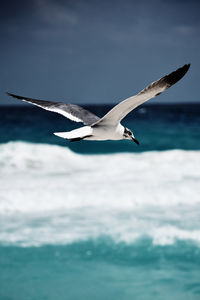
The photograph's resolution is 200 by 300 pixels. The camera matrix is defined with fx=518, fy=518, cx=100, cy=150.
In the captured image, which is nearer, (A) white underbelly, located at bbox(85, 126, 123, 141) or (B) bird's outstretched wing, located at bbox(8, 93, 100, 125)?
(A) white underbelly, located at bbox(85, 126, 123, 141)

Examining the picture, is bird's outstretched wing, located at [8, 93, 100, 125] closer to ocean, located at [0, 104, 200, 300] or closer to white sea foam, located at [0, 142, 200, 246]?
ocean, located at [0, 104, 200, 300]

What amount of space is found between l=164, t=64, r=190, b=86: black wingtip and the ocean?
3420 millimetres

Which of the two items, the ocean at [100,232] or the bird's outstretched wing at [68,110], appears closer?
the bird's outstretched wing at [68,110]

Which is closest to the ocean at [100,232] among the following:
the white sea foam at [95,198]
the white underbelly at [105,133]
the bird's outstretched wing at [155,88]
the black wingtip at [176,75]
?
the white sea foam at [95,198]

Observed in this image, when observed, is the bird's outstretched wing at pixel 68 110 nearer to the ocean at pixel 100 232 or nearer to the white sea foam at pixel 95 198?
the ocean at pixel 100 232

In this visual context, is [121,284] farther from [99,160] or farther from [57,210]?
[99,160]

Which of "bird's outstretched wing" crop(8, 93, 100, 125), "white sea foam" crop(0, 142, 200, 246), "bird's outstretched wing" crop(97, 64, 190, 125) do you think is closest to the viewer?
"bird's outstretched wing" crop(97, 64, 190, 125)

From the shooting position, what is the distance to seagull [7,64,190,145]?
3391 millimetres

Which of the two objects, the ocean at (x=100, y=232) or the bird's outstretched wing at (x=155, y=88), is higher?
the bird's outstretched wing at (x=155, y=88)

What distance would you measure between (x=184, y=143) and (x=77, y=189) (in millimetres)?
11765

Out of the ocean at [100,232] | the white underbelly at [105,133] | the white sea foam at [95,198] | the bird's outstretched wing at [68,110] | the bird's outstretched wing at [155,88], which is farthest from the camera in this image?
the white sea foam at [95,198]

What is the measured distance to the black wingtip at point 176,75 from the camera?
3366mm

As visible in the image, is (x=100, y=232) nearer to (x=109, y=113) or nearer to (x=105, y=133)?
(x=105, y=133)

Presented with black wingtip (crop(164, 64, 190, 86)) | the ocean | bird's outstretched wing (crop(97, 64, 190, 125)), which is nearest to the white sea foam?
the ocean
